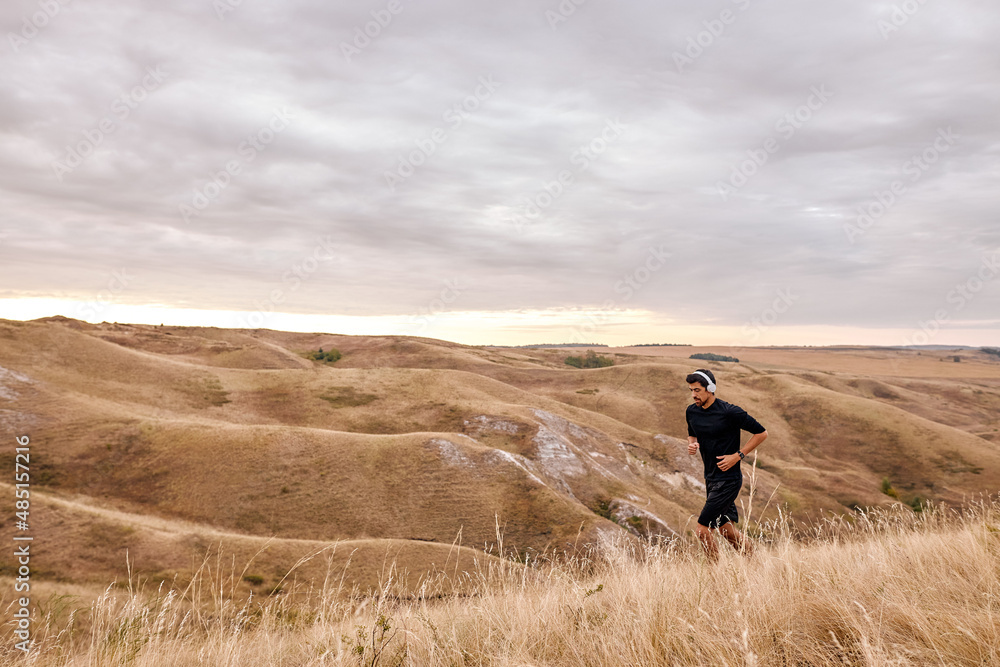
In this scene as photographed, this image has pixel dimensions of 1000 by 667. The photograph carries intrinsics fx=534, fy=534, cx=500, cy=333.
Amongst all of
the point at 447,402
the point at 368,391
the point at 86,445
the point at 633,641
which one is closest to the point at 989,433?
the point at 447,402

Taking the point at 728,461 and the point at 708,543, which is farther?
the point at 728,461

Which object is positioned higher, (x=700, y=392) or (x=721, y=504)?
(x=700, y=392)

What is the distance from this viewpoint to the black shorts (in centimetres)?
864

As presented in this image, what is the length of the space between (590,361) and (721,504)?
118m

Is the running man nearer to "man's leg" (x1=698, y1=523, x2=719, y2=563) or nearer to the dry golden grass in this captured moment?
"man's leg" (x1=698, y1=523, x2=719, y2=563)

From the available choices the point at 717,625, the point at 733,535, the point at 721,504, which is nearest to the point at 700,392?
the point at 721,504

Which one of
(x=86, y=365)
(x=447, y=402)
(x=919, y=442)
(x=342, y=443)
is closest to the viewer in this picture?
(x=342, y=443)

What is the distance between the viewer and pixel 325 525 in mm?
31594

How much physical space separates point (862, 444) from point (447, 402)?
174ft

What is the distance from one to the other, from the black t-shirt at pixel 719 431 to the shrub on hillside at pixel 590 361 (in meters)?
113

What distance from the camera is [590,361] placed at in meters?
126

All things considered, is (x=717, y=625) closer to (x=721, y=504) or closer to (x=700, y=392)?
(x=721, y=504)

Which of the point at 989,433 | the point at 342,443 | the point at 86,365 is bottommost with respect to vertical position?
the point at 989,433

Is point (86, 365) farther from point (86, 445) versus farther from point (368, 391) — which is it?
point (368, 391)
